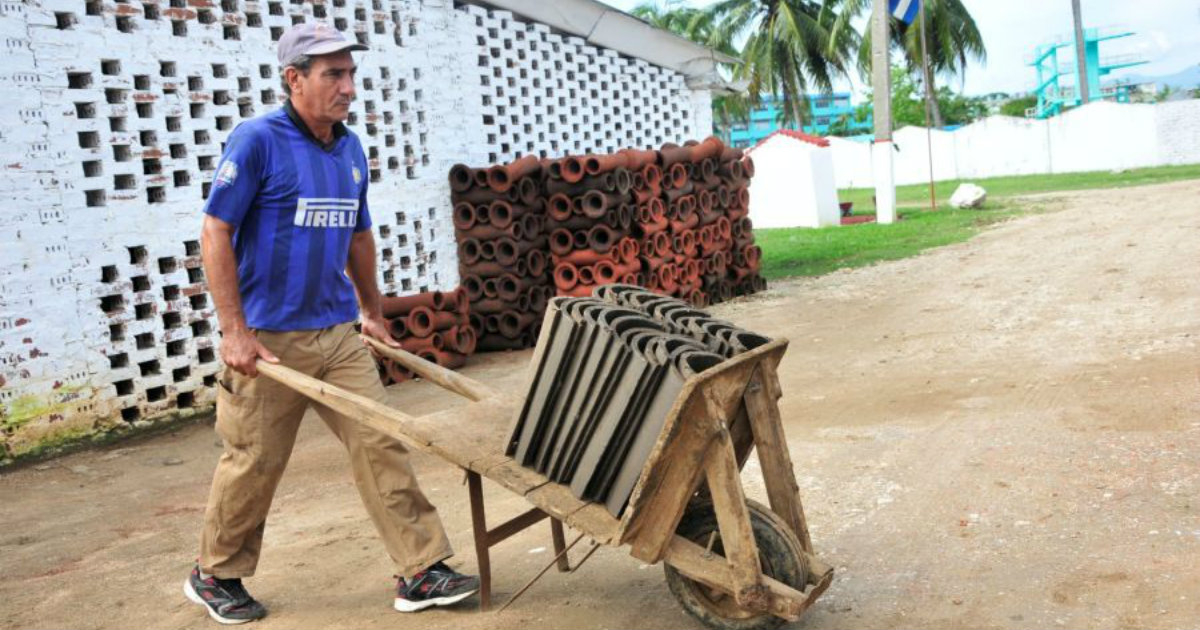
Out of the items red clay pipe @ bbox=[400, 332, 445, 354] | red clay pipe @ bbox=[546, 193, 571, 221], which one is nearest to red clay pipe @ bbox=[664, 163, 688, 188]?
red clay pipe @ bbox=[546, 193, 571, 221]

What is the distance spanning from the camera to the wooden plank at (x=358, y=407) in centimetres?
401

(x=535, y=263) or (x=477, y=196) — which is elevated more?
(x=477, y=196)

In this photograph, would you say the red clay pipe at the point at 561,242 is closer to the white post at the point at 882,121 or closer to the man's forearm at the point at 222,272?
the man's forearm at the point at 222,272

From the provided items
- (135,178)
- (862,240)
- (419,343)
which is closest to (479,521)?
(135,178)

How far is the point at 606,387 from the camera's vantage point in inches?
148

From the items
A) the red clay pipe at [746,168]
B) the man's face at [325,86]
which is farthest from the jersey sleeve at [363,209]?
the red clay pipe at [746,168]

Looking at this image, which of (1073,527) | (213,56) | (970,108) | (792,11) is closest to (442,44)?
(213,56)

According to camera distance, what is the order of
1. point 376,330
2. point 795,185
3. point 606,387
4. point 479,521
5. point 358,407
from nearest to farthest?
point 606,387
point 358,407
point 479,521
point 376,330
point 795,185

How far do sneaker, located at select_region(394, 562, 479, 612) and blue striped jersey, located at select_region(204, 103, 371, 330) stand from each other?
1.06 metres

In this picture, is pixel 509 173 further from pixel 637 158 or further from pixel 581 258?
pixel 637 158

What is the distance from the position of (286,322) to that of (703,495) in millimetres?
1751

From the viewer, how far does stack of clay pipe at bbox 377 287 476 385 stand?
9758 mm

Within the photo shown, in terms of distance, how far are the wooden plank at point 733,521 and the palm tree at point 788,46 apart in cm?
3729

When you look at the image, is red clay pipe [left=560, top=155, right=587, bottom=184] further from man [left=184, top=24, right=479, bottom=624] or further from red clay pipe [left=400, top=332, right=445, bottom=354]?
man [left=184, top=24, right=479, bottom=624]
